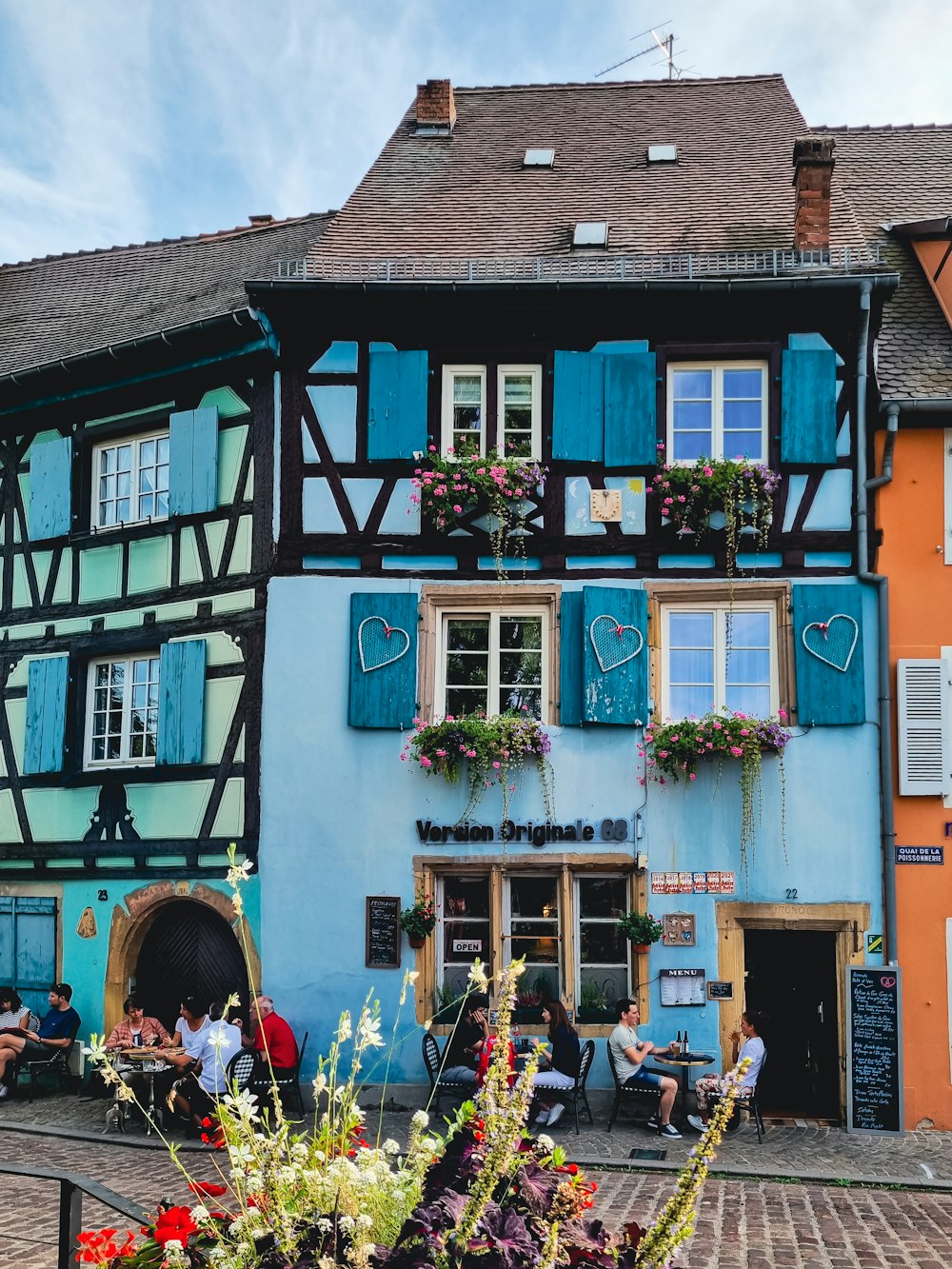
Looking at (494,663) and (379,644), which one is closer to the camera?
(379,644)

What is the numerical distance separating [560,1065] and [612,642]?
3.91m

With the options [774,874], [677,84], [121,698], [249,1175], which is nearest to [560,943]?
[774,874]

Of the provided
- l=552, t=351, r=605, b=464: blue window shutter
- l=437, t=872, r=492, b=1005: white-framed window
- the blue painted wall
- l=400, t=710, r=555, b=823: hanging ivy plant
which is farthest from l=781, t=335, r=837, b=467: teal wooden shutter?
l=437, t=872, r=492, b=1005: white-framed window

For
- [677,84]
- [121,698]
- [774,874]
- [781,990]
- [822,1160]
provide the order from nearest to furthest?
[822,1160]
[774,874]
[781,990]
[121,698]
[677,84]

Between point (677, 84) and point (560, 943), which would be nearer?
point (560, 943)

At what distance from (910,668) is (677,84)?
1000 centimetres

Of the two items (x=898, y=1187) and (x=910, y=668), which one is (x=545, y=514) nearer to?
(x=910, y=668)

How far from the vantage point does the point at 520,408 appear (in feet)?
44.4

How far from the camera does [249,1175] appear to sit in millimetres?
3715

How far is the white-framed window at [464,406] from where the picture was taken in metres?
13.5

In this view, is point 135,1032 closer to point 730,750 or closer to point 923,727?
point 730,750

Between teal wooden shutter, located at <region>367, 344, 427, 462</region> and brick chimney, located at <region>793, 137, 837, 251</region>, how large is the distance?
4.08 meters

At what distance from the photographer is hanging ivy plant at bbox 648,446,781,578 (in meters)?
12.6

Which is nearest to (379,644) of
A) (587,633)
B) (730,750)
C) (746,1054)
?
(587,633)
